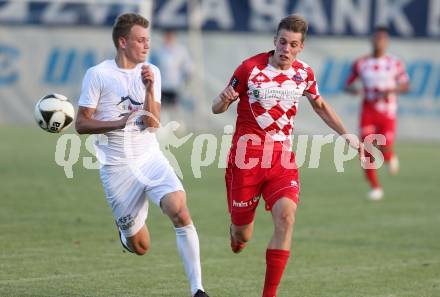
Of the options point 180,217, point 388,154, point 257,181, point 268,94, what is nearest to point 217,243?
point 257,181

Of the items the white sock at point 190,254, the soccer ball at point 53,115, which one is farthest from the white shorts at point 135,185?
the soccer ball at point 53,115

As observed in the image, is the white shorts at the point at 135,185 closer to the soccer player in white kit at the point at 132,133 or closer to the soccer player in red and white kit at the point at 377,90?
the soccer player in white kit at the point at 132,133

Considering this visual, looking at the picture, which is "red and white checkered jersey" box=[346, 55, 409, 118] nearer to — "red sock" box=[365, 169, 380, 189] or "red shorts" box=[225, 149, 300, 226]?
"red sock" box=[365, 169, 380, 189]

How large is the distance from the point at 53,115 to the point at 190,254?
69.1 inches

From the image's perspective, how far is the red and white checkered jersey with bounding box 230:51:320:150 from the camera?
8.46 meters

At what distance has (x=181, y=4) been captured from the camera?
26.5 metres

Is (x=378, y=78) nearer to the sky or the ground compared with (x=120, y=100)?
nearer to the sky

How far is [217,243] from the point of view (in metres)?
11.2

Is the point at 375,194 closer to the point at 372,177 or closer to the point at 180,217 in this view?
the point at 372,177

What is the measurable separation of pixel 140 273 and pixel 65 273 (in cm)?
68

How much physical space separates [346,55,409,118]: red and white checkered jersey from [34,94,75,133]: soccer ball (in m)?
8.65

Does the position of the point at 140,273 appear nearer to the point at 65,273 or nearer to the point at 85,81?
the point at 65,273

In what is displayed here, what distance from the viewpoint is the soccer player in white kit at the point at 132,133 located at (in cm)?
805

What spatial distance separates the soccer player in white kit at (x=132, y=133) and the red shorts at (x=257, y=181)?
0.56m
